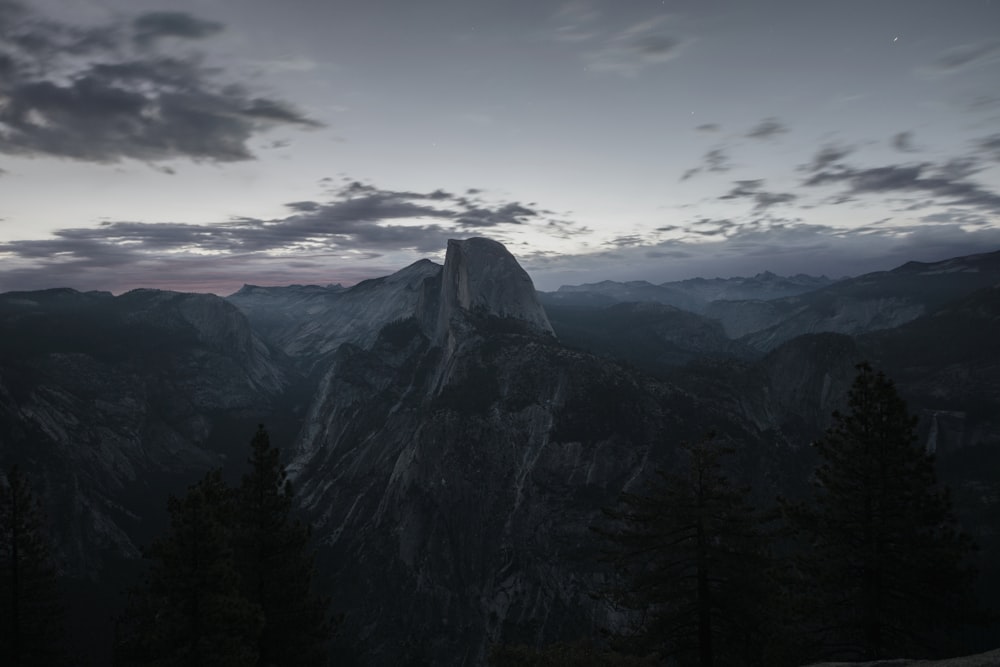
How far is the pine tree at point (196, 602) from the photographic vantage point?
1531 centimetres

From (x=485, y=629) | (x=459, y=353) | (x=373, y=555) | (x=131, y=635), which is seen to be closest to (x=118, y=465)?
(x=373, y=555)

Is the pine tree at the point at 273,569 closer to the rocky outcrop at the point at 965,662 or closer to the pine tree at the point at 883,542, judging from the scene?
the rocky outcrop at the point at 965,662

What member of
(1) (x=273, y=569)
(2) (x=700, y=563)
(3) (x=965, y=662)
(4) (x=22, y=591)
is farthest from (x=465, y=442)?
(3) (x=965, y=662)

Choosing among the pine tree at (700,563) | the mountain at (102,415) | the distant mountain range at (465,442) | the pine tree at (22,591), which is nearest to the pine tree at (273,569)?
the pine tree at (700,563)

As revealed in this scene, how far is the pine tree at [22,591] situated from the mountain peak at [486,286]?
355 ft

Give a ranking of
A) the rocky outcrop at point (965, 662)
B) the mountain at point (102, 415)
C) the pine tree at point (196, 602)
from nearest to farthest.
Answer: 1. the rocky outcrop at point (965, 662)
2. the pine tree at point (196, 602)
3. the mountain at point (102, 415)

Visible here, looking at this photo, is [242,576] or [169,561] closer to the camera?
[169,561]

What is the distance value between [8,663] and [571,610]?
56505mm

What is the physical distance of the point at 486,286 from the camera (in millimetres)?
142125

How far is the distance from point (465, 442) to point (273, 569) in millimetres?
70998

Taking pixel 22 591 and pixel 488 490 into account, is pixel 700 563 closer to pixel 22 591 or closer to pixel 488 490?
pixel 22 591

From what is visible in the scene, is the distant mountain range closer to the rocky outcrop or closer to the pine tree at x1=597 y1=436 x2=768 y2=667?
the pine tree at x1=597 y1=436 x2=768 y2=667

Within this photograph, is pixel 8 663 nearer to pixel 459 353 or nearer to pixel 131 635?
pixel 131 635

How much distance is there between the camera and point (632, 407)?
8619 cm
